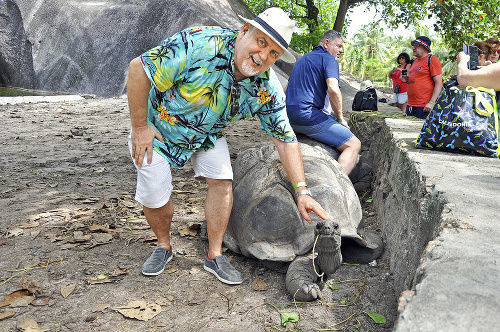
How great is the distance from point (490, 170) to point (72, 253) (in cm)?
296

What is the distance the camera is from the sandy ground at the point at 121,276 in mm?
2365

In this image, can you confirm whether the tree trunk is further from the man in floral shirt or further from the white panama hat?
the white panama hat

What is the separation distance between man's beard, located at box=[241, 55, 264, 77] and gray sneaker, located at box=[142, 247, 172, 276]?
4.57 feet

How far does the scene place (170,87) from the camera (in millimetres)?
2492

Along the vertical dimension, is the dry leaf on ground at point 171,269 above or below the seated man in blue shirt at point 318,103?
below

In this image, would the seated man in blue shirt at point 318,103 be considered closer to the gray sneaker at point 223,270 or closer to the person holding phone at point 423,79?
the person holding phone at point 423,79

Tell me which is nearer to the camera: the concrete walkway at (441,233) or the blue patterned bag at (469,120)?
the concrete walkway at (441,233)

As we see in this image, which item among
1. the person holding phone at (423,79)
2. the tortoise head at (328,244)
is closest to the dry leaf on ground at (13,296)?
the tortoise head at (328,244)

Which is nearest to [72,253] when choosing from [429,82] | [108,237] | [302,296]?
[108,237]

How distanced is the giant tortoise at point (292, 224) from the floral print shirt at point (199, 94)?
483mm

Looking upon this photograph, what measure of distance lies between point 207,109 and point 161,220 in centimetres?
87

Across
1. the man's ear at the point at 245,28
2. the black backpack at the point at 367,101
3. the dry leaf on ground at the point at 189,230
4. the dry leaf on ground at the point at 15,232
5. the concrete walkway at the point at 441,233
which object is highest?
the man's ear at the point at 245,28

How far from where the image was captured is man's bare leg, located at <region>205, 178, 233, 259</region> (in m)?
2.89

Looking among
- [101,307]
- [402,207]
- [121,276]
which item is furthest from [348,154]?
[101,307]
